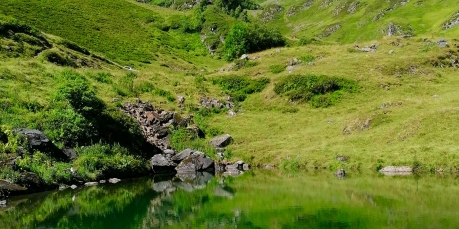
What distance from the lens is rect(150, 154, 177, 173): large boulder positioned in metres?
51.2

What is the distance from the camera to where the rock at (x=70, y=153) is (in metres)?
44.3

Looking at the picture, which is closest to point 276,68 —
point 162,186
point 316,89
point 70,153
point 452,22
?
point 316,89

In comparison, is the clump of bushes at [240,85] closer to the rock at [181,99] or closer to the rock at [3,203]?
the rock at [181,99]

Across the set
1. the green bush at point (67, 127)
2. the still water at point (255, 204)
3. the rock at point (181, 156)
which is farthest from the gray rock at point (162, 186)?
the green bush at point (67, 127)

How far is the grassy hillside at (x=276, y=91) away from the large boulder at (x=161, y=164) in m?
2.12

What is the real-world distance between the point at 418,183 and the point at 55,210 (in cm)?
2744

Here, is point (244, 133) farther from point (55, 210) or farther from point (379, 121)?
point (55, 210)

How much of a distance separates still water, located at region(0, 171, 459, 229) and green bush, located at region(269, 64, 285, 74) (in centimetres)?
3776

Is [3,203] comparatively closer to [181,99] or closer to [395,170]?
[395,170]

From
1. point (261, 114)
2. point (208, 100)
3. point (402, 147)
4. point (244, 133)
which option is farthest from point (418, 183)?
point (208, 100)

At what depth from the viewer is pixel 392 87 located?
68.9m

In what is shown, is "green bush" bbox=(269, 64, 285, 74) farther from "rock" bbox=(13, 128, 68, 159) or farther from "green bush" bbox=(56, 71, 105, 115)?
"rock" bbox=(13, 128, 68, 159)

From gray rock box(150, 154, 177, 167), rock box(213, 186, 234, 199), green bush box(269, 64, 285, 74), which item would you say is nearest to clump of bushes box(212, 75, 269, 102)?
green bush box(269, 64, 285, 74)

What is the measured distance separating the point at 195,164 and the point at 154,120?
34.4 ft
